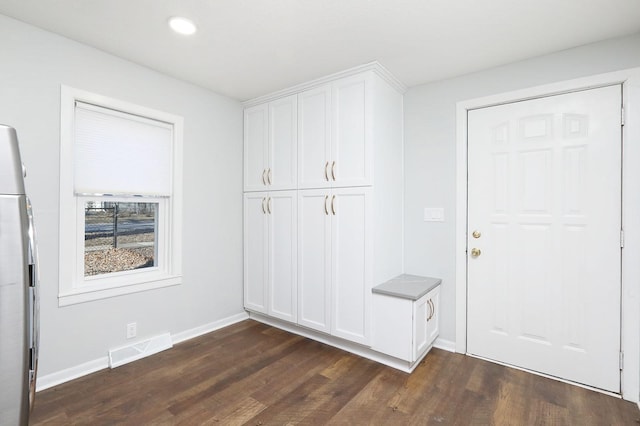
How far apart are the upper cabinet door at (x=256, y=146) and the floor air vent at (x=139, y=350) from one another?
163 centimetres

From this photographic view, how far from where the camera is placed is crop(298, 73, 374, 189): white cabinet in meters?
2.52

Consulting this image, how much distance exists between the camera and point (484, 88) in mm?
2566

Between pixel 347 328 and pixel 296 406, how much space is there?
0.81 meters

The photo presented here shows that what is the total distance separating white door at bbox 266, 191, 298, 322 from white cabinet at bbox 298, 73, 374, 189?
306 millimetres

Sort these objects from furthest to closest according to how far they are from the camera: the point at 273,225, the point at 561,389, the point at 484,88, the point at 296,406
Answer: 1. the point at 273,225
2. the point at 484,88
3. the point at 561,389
4. the point at 296,406

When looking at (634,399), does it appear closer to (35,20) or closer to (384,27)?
(384,27)

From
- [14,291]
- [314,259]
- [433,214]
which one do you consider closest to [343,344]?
[314,259]

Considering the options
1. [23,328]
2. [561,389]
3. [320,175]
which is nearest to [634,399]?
[561,389]

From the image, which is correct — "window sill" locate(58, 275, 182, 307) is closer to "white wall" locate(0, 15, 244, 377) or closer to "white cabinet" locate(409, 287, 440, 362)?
"white wall" locate(0, 15, 244, 377)

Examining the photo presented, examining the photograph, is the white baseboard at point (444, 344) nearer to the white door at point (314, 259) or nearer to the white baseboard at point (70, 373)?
the white door at point (314, 259)

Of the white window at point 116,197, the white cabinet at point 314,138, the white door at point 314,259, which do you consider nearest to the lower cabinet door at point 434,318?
the white door at point 314,259

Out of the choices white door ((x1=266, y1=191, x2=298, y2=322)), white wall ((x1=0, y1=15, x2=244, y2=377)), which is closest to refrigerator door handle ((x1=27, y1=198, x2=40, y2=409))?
white wall ((x1=0, y1=15, x2=244, y2=377))

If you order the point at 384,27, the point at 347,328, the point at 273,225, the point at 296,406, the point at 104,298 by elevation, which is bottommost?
the point at 296,406

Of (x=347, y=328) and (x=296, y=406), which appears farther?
(x=347, y=328)
